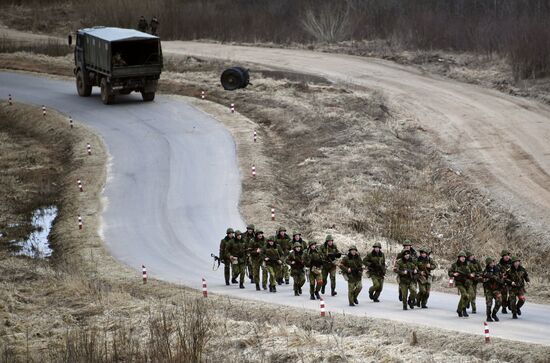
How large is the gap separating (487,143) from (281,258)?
19908mm

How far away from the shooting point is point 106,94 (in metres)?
50.7

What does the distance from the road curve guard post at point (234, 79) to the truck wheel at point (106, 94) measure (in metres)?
5.68

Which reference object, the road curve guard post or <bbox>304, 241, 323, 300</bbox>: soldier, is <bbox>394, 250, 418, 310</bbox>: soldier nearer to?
<bbox>304, 241, 323, 300</bbox>: soldier

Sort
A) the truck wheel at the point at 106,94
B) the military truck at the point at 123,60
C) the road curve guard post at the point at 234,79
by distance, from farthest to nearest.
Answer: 1. the road curve guard post at the point at 234,79
2. the truck wheel at the point at 106,94
3. the military truck at the point at 123,60

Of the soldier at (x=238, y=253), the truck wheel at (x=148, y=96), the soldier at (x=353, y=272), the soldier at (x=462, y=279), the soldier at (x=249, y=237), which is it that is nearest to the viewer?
the soldier at (x=462, y=279)

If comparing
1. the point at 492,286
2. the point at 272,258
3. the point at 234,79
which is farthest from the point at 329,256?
the point at 234,79

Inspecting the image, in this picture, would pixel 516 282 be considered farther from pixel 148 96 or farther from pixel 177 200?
pixel 148 96

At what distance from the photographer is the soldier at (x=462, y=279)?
21875 millimetres

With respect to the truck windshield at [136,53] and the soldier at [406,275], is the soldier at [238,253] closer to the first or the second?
the soldier at [406,275]

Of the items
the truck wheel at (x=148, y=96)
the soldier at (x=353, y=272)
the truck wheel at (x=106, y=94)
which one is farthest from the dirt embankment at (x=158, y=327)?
the truck wheel at (x=148, y=96)

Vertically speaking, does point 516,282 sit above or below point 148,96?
below

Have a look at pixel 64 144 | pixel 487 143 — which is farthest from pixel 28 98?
pixel 487 143

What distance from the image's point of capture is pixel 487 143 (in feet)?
141

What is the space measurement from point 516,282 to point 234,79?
107ft
